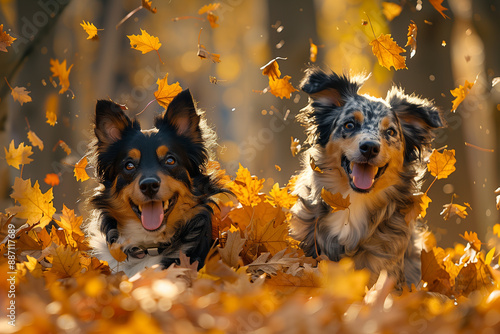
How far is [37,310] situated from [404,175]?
2751 mm

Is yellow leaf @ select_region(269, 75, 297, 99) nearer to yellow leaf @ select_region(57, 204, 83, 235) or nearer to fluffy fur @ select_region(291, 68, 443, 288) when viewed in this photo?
fluffy fur @ select_region(291, 68, 443, 288)

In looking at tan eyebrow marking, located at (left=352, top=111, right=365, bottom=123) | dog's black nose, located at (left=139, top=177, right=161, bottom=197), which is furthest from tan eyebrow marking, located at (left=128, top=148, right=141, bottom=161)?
tan eyebrow marking, located at (left=352, top=111, right=365, bottom=123)

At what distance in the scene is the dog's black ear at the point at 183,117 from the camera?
3.04 meters

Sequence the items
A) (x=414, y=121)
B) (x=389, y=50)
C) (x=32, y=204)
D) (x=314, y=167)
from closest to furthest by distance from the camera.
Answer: (x=389, y=50)
(x=32, y=204)
(x=314, y=167)
(x=414, y=121)

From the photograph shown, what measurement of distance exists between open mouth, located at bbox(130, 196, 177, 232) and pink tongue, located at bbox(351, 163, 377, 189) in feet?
4.14

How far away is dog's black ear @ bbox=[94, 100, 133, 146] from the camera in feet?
9.77

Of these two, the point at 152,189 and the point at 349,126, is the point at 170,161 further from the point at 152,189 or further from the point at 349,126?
the point at 349,126

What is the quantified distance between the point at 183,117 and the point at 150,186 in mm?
648

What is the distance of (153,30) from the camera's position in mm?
7867

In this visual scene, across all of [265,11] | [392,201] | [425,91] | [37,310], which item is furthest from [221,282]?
[265,11]

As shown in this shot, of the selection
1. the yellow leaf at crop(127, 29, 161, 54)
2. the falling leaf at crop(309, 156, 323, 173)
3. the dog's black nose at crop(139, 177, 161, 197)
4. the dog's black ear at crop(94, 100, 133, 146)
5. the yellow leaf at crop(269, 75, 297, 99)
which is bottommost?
the falling leaf at crop(309, 156, 323, 173)

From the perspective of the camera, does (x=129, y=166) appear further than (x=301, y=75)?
No

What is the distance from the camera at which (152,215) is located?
280 cm

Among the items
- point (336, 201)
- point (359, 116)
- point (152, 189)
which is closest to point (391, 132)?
point (359, 116)
